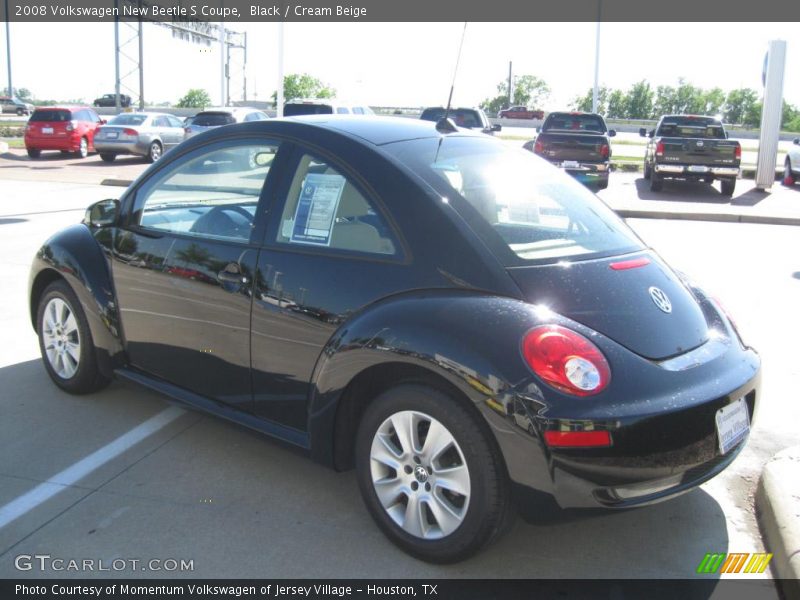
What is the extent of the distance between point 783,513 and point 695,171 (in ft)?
51.5

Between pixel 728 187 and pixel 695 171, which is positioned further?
pixel 728 187

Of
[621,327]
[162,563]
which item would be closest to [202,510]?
[162,563]

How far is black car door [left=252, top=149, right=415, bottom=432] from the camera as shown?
3.15 meters

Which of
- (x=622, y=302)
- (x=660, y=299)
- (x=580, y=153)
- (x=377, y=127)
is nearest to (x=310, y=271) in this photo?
(x=377, y=127)

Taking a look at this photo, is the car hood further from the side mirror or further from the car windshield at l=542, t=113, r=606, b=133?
the car windshield at l=542, t=113, r=606, b=133

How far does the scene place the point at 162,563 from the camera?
3008 millimetres

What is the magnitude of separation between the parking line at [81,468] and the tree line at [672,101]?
101m

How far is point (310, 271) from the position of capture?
3.31m

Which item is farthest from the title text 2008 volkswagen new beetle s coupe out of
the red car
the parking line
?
the red car

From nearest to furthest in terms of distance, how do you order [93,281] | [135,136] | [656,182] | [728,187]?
[93,281] < [728,187] < [656,182] < [135,136]

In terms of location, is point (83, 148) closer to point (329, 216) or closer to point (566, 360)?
point (329, 216)

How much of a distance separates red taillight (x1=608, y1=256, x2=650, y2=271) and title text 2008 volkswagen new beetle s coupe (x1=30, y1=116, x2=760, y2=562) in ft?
0.04

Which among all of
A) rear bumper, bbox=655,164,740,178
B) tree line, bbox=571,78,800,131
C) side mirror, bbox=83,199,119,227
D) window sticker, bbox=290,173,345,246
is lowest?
side mirror, bbox=83,199,119,227

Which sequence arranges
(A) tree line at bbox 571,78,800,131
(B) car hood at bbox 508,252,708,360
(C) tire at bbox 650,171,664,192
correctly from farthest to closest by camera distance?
(A) tree line at bbox 571,78,800,131 < (C) tire at bbox 650,171,664,192 < (B) car hood at bbox 508,252,708,360
